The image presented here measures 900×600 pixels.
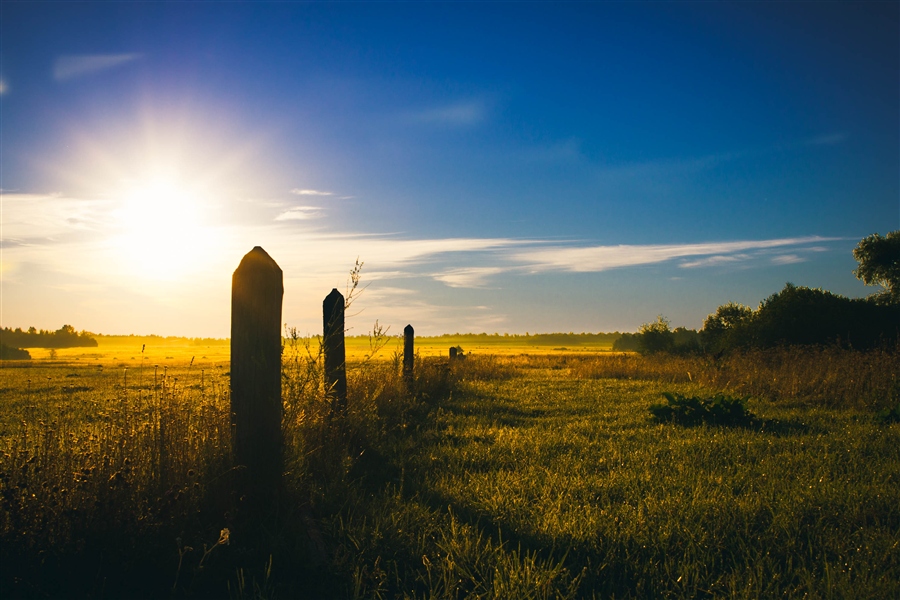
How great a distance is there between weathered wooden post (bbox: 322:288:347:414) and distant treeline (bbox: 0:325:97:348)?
65403mm

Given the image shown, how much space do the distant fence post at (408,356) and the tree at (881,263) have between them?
3295cm

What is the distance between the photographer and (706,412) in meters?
7.79

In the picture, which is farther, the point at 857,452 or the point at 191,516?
the point at 857,452

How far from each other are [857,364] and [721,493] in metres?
9.60

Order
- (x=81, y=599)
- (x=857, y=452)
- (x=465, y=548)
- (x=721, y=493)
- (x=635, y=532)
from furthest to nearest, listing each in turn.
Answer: (x=857, y=452) < (x=721, y=493) < (x=635, y=532) < (x=465, y=548) < (x=81, y=599)

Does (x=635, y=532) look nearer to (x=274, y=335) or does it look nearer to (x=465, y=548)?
(x=465, y=548)

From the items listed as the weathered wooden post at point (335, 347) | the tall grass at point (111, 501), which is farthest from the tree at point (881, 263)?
the tall grass at point (111, 501)

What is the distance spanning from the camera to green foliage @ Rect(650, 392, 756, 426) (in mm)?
7637

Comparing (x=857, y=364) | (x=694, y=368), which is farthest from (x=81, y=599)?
(x=694, y=368)

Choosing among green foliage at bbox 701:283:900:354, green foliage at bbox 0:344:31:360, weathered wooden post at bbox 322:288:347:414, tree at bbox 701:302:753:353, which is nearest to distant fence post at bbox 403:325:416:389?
weathered wooden post at bbox 322:288:347:414

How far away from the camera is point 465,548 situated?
3.16 meters

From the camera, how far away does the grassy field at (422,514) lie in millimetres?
2805

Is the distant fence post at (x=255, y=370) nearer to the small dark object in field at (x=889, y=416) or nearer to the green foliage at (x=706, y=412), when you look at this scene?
the green foliage at (x=706, y=412)

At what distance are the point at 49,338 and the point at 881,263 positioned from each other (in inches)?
3029
